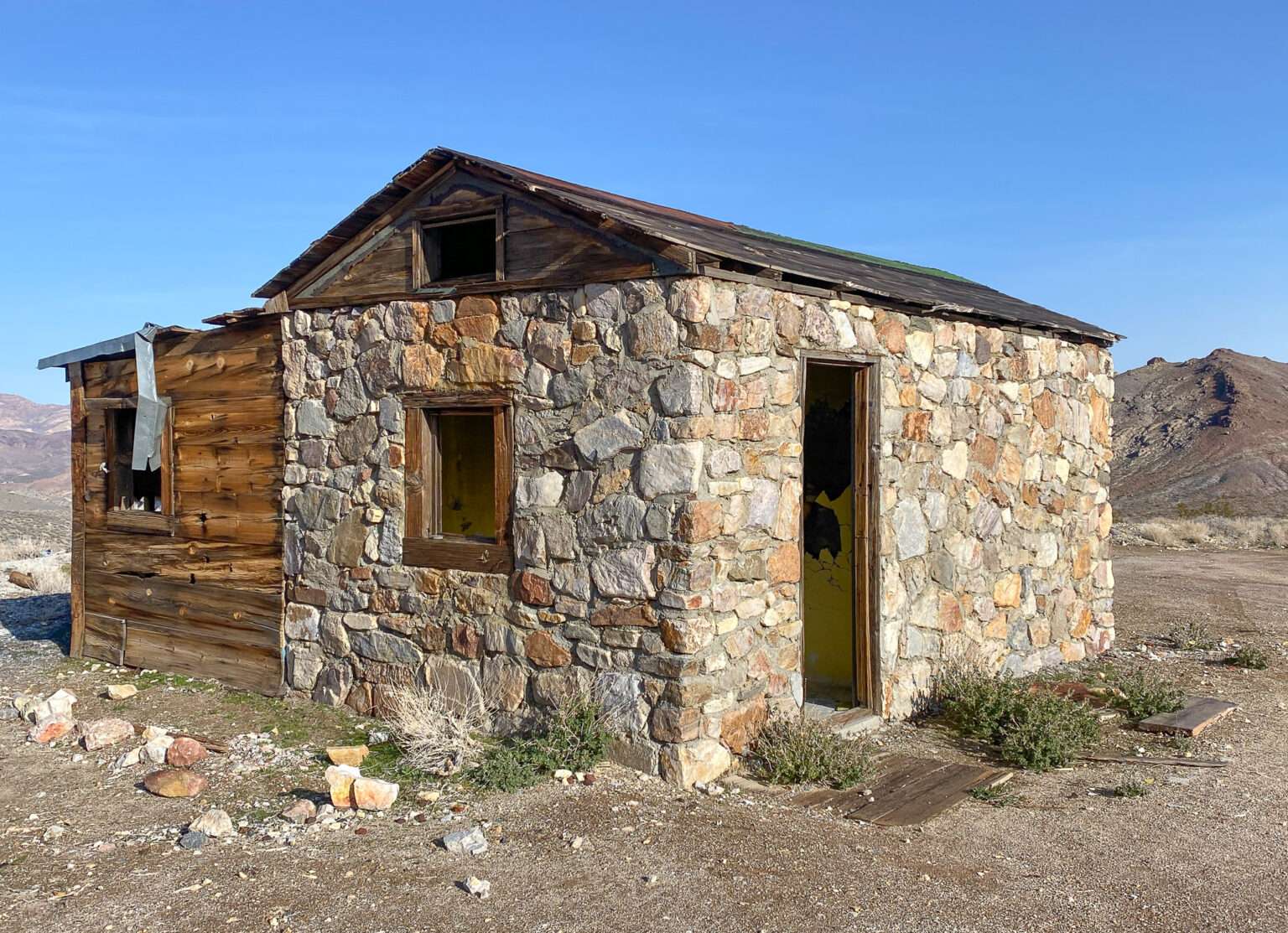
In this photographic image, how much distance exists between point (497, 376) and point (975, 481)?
3.65 m

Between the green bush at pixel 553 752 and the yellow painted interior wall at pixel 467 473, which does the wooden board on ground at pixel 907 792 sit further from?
the yellow painted interior wall at pixel 467 473

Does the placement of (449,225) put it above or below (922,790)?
above

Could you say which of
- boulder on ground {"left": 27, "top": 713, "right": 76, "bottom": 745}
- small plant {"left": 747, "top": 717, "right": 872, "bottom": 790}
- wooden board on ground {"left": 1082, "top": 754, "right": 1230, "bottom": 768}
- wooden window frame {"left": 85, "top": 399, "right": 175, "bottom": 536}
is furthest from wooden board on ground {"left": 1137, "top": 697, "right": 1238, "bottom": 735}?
wooden window frame {"left": 85, "top": 399, "right": 175, "bottom": 536}

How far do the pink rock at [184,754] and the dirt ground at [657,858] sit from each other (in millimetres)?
146

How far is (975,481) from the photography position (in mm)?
7961

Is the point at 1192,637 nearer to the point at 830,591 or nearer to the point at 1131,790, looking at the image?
the point at 830,591

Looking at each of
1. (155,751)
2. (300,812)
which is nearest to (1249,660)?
(300,812)

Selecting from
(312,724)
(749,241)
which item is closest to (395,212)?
(749,241)

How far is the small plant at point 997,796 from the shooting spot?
5668 mm

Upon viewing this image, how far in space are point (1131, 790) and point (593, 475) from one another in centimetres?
338

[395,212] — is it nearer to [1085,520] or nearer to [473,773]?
[473,773]

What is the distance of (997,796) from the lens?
573cm

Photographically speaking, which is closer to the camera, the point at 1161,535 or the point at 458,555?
the point at 458,555

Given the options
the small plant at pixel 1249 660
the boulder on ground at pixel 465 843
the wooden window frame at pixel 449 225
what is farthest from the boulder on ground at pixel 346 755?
the small plant at pixel 1249 660
